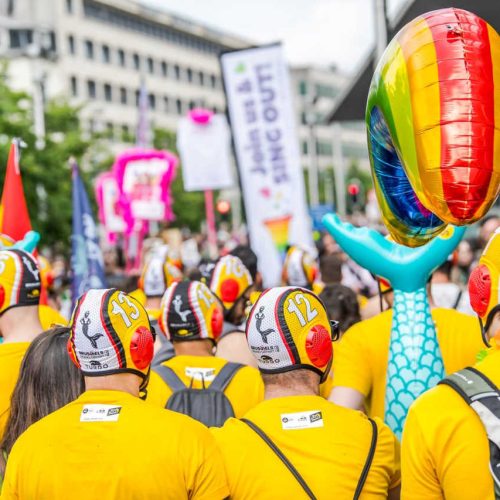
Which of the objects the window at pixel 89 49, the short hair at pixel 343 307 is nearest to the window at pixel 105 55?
the window at pixel 89 49

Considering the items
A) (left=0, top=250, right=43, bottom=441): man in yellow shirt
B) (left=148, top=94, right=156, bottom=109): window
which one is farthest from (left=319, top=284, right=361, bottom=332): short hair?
(left=148, top=94, right=156, bottom=109): window

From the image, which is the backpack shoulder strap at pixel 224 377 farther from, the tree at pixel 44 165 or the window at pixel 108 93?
the window at pixel 108 93

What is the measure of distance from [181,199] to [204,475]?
50554 mm

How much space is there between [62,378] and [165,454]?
0.86m

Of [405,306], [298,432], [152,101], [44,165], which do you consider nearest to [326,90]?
[152,101]

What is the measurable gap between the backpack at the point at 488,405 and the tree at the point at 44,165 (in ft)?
68.7

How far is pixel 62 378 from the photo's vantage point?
12.2 feet

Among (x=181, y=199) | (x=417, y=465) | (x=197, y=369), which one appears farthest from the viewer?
(x=181, y=199)

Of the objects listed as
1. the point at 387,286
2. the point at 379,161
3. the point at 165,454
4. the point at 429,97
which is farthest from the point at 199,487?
the point at 387,286

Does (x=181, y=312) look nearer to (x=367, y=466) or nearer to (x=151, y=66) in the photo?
(x=367, y=466)

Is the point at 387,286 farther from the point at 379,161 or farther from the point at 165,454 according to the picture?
the point at 165,454

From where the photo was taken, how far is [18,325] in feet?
15.5

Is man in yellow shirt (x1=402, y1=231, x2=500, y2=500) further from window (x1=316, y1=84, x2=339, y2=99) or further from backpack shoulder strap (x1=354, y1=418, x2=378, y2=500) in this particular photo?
window (x1=316, y1=84, x2=339, y2=99)

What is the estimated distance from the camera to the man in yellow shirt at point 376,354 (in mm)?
4316
